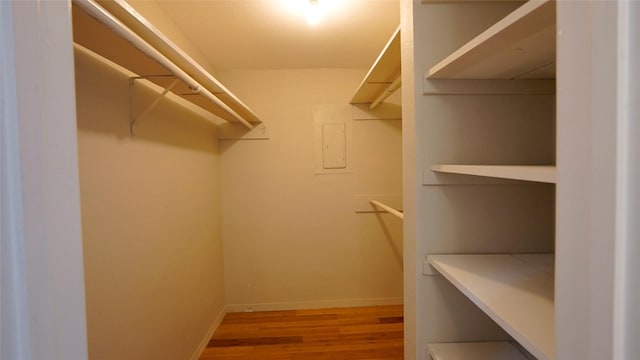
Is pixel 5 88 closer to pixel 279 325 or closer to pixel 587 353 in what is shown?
pixel 587 353

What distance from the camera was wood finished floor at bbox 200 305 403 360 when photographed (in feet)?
7.20

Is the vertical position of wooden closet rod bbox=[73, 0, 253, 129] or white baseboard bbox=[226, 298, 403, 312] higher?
wooden closet rod bbox=[73, 0, 253, 129]

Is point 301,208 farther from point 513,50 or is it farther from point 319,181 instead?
point 513,50

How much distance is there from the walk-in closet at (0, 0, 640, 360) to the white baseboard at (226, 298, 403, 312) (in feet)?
0.07

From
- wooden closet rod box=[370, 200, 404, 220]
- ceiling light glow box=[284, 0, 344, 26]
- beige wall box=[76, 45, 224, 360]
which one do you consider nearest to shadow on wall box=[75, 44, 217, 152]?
beige wall box=[76, 45, 224, 360]

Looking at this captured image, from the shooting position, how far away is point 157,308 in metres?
1.60

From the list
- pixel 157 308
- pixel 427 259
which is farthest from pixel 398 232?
pixel 157 308

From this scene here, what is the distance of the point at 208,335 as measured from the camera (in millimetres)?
2375

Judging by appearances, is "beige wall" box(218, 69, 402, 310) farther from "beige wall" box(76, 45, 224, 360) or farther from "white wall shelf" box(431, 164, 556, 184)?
"white wall shelf" box(431, 164, 556, 184)

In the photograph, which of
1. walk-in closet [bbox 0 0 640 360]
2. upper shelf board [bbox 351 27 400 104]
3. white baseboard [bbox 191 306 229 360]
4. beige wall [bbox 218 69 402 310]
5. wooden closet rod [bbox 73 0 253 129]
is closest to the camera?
walk-in closet [bbox 0 0 640 360]

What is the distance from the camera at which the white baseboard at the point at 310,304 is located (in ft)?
9.48

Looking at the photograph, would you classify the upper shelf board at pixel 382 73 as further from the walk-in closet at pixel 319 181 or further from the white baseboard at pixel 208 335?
the white baseboard at pixel 208 335

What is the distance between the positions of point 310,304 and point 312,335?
0.47m

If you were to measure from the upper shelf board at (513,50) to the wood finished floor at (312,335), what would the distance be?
2.04 metres
